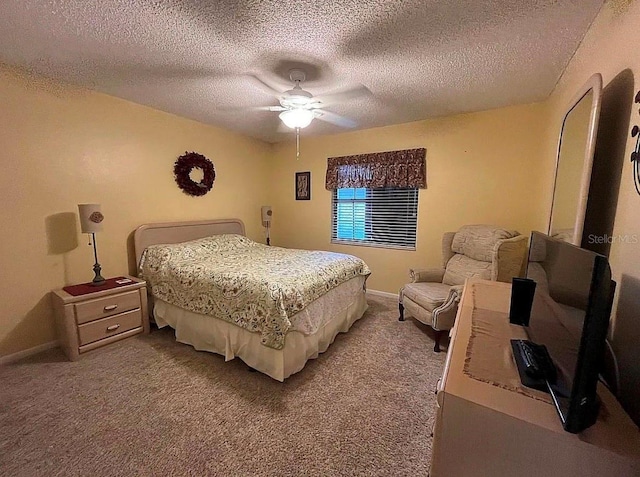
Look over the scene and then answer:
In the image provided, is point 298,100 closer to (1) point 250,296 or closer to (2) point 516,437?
(1) point 250,296

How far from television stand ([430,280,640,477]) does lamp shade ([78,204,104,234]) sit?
304cm

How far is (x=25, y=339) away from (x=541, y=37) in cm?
461

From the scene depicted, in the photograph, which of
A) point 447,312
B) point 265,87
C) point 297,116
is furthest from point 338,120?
point 447,312

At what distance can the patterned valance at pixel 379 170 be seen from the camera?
355cm

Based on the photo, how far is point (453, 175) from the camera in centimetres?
338

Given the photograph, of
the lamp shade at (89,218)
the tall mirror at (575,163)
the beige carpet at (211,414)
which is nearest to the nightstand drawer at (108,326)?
the beige carpet at (211,414)

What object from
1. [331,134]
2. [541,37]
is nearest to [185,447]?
[541,37]

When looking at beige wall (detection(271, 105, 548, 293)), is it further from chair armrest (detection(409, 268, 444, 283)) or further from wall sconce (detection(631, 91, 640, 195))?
wall sconce (detection(631, 91, 640, 195))

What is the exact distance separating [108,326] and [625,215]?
3.63 metres

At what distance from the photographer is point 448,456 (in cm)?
90

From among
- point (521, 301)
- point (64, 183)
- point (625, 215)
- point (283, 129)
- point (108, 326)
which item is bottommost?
point (108, 326)

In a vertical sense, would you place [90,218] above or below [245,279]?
above

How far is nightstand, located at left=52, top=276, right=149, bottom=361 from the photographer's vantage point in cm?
233

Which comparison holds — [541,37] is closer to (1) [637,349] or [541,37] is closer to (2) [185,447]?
(1) [637,349]
